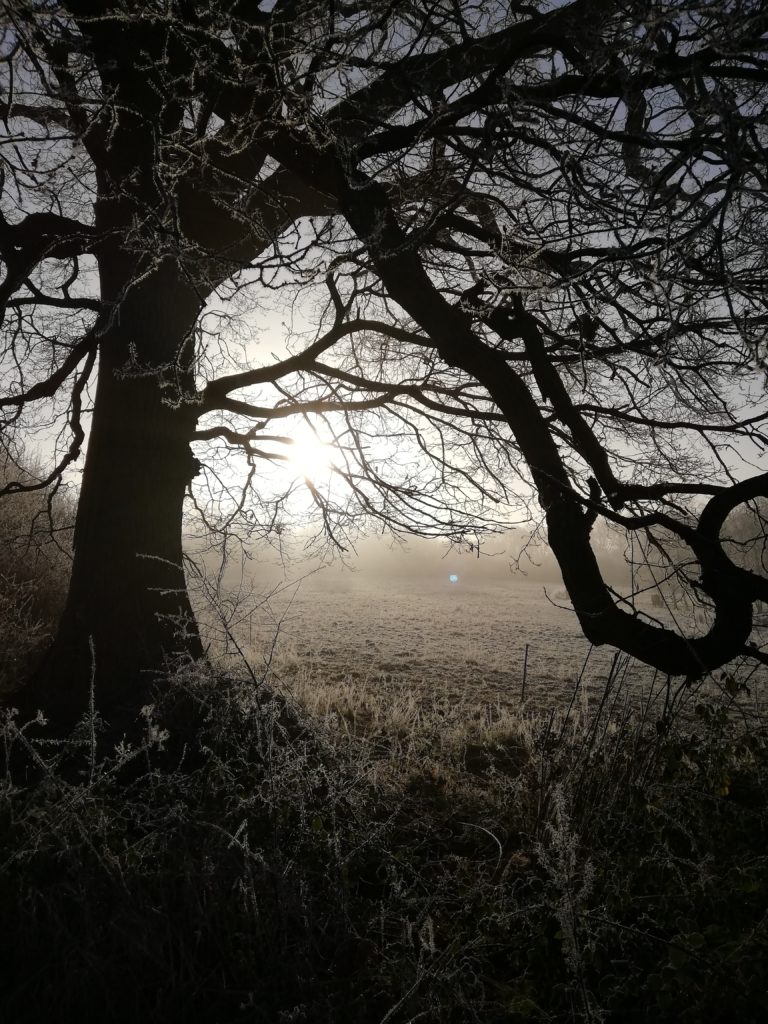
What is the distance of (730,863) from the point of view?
2.50 meters

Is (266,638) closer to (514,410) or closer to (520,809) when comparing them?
(520,809)

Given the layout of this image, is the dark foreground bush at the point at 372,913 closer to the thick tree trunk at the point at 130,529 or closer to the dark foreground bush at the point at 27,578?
the thick tree trunk at the point at 130,529

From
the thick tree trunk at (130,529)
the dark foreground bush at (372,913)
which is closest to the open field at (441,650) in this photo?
the thick tree trunk at (130,529)

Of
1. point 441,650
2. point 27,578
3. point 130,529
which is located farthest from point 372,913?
point 441,650

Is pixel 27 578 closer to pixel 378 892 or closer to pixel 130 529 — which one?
pixel 130 529

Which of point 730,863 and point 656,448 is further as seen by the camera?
point 656,448

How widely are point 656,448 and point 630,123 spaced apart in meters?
2.74

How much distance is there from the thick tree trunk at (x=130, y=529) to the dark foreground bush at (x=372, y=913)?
1380 mm

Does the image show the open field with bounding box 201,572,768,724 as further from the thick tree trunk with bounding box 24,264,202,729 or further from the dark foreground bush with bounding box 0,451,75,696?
the dark foreground bush with bounding box 0,451,75,696

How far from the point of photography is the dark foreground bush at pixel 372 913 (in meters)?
1.74

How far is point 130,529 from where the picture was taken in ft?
14.0

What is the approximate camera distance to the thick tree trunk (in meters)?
4.05

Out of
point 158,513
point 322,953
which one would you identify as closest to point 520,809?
point 322,953

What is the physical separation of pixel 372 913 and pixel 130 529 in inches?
126
